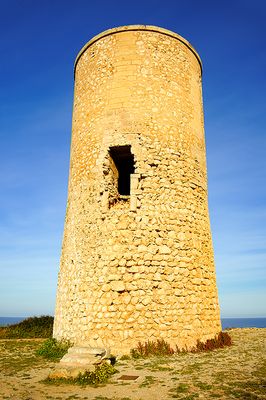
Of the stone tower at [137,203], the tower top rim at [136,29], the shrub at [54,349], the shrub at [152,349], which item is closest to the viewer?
the shrub at [152,349]

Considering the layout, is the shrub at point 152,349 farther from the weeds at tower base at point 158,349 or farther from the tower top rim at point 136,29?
the tower top rim at point 136,29

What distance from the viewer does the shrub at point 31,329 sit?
14.2 m

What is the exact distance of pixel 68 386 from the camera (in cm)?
523

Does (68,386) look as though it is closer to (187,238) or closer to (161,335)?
(161,335)

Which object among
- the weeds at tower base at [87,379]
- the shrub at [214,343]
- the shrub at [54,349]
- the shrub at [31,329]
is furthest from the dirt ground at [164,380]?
the shrub at [31,329]

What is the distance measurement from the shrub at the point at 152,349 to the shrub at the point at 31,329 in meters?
7.64

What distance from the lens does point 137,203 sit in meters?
8.83

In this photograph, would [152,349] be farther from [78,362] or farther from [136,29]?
[136,29]

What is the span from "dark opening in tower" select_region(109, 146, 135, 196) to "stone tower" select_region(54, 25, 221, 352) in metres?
0.03

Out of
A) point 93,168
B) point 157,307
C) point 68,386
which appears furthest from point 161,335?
point 93,168

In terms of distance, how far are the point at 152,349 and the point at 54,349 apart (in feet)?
8.92

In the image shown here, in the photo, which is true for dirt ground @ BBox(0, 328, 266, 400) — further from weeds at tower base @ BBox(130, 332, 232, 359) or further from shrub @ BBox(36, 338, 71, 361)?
shrub @ BBox(36, 338, 71, 361)

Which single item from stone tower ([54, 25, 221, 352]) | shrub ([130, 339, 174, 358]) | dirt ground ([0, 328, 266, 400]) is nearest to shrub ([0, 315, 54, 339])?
stone tower ([54, 25, 221, 352])

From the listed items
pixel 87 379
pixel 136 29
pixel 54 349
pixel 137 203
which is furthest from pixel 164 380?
pixel 136 29
